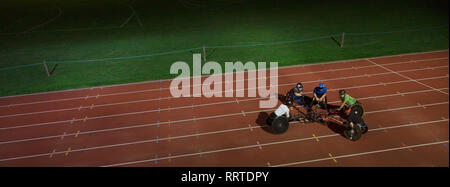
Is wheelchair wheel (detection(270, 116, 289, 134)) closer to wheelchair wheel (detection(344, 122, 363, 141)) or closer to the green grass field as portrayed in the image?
wheelchair wheel (detection(344, 122, 363, 141))

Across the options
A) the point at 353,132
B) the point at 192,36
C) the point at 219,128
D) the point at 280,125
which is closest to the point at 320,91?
the point at 353,132

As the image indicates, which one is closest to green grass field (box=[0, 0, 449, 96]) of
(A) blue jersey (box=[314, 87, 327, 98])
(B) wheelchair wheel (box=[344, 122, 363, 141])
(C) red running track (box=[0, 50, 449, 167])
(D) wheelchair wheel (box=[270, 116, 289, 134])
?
(C) red running track (box=[0, 50, 449, 167])

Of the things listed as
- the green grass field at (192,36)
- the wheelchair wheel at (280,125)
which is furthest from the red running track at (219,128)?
the green grass field at (192,36)

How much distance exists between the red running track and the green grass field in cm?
148

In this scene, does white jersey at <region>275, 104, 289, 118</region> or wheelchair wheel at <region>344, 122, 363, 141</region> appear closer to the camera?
wheelchair wheel at <region>344, 122, 363, 141</region>

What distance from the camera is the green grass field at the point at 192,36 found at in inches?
463

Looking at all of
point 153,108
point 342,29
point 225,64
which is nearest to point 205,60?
point 225,64

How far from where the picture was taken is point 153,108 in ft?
29.7

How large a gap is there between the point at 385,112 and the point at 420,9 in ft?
44.2

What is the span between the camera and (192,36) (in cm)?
1519

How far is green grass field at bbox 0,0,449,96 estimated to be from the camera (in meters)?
11.8

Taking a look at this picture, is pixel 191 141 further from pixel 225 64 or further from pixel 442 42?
pixel 442 42
